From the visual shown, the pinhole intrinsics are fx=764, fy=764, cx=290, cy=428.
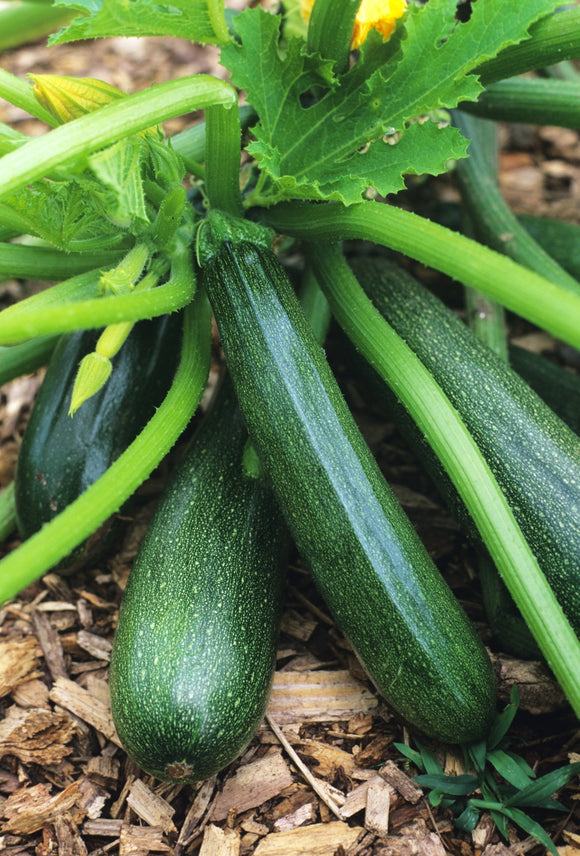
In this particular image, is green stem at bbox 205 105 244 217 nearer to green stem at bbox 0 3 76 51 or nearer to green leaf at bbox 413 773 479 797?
green leaf at bbox 413 773 479 797

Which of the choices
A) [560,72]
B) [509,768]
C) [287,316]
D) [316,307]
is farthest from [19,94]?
[560,72]

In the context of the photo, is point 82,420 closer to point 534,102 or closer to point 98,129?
point 98,129

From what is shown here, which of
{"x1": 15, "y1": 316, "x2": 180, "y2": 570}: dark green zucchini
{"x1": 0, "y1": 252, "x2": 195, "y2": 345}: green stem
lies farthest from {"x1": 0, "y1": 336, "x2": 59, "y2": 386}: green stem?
{"x1": 0, "y1": 252, "x2": 195, "y2": 345}: green stem

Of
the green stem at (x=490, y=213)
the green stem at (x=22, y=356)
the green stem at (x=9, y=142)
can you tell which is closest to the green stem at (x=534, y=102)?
the green stem at (x=490, y=213)

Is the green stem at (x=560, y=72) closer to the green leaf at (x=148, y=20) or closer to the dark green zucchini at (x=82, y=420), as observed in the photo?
the green leaf at (x=148, y=20)

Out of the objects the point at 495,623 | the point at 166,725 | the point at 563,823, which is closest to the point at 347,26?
the point at 495,623

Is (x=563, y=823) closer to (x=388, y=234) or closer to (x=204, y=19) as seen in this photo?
(x=388, y=234)
